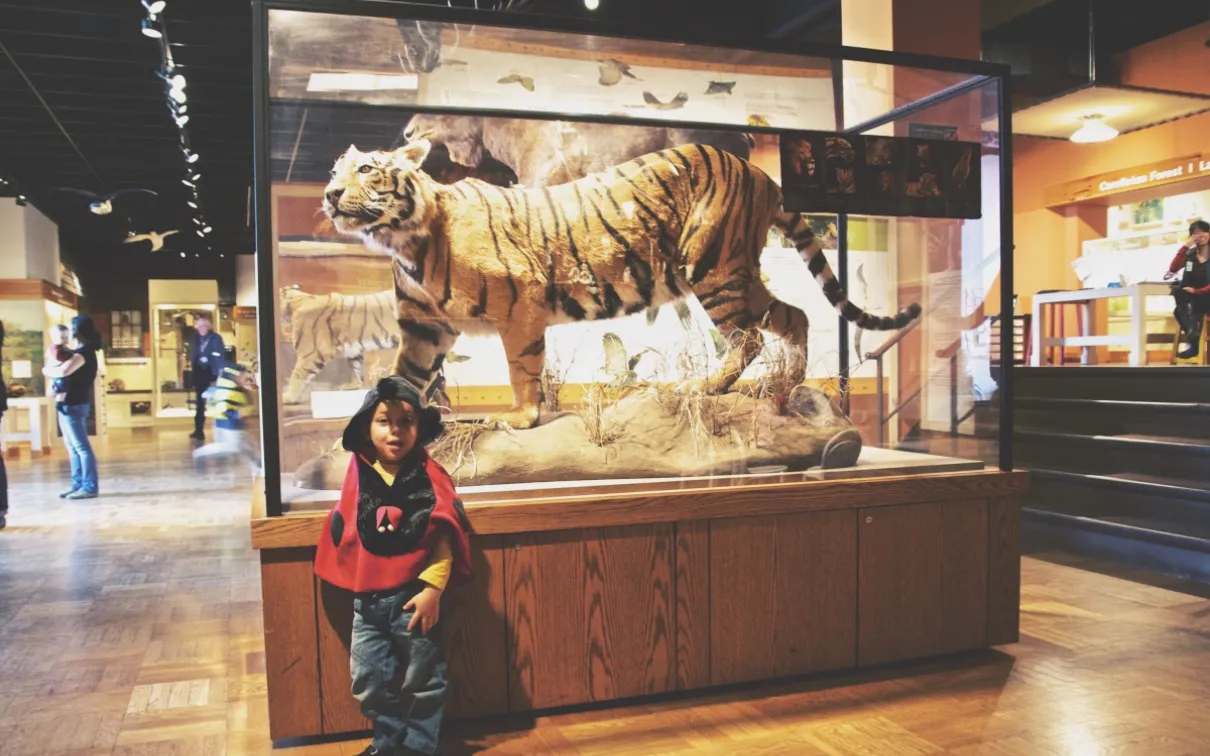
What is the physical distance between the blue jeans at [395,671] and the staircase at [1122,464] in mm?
3809

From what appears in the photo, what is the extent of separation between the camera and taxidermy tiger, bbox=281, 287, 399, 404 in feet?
8.34

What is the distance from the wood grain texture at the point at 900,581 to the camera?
3.06 meters

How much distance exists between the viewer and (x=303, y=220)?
2.56 meters

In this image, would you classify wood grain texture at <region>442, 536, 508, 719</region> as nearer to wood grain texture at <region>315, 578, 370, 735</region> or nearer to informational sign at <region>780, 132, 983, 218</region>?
wood grain texture at <region>315, 578, 370, 735</region>

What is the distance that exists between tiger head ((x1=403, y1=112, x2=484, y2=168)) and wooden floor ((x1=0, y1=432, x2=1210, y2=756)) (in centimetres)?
170

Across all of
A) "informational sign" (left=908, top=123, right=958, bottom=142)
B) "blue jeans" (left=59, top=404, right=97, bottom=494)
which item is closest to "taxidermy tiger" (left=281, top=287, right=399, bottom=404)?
"informational sign" (left=908, top=123, right=958, bottom=142)

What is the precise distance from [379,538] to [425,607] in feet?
0.68

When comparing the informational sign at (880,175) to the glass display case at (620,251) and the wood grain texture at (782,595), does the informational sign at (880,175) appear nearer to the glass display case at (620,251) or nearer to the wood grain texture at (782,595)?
the glass display case at (620,251)

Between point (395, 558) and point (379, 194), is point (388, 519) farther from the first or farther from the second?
point (379, 194)

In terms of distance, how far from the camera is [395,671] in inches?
93.4

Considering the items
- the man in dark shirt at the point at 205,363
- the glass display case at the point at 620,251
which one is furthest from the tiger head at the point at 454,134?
the man in dark shirt at the point at 205,363

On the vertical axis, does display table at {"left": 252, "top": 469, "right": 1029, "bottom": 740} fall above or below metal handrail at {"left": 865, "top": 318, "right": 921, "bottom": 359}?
below

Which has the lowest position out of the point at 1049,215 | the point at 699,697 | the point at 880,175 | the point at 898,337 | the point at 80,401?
the point at 699,697

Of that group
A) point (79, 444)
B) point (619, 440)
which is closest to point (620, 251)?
point (619, 440)
